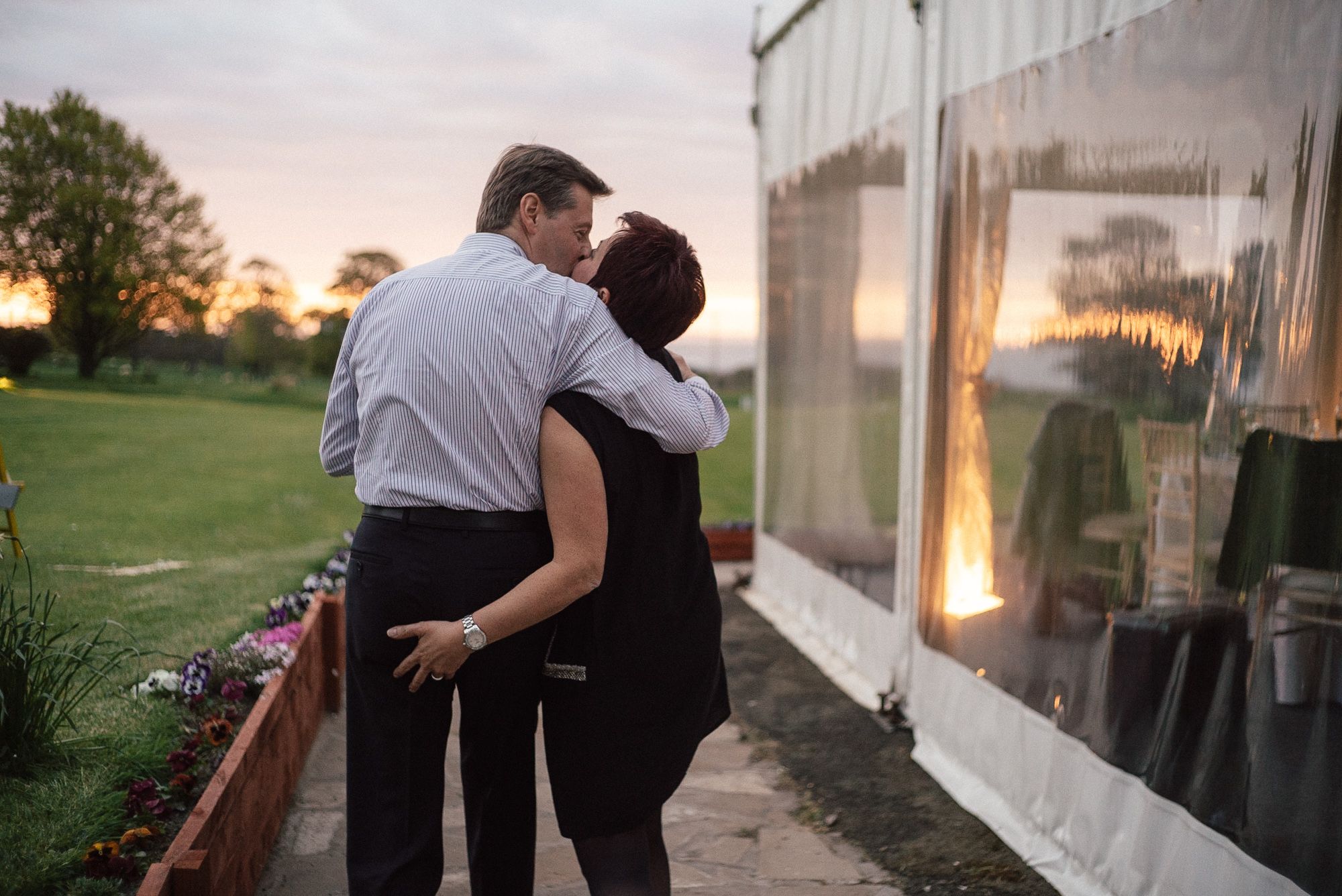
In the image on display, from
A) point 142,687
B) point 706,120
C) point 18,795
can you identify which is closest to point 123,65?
point 142,687

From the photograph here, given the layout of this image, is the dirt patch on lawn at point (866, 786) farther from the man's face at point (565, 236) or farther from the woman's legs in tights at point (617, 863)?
the man's face at point (565, 236)

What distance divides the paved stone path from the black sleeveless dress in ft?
3.41

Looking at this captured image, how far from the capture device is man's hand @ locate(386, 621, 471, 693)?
1613 mm

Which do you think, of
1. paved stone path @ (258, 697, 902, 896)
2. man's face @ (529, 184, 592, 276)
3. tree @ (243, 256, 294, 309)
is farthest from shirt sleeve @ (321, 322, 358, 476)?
tree @ (243, 256, 294, 309)

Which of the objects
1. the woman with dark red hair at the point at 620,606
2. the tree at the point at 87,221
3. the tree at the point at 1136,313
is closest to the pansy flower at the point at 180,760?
the woman with dark red hair at the point at 620,606

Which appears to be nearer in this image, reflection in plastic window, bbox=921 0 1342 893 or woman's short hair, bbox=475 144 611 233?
woman's short hair, bbox=475 144 611 233

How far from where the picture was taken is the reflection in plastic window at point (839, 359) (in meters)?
4.22

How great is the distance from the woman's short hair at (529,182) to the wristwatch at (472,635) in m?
0.66

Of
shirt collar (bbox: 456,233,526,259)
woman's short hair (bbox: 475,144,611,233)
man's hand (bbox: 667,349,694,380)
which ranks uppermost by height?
woman's short hair (bbox: 475,144,611,233)

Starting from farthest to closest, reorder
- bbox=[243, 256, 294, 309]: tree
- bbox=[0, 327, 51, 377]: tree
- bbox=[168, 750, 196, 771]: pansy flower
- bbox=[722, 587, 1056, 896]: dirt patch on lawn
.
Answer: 1. bbox=[243, 256, 294, 309]: tree
2. bbox=[0, 327, 51, 377]: tree
3. bbox=[722, 587, 1056, 896]: dirt patch on lawn
4. bbox=[168, 750, 196, 771]: pansy flower

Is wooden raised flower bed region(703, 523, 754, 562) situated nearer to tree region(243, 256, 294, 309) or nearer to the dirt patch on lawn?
the dirt patch on lawn

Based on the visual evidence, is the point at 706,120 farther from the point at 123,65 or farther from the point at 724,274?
the point at 123,65

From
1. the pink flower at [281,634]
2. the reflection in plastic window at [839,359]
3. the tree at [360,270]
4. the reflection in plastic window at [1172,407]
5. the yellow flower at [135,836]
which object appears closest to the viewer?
the reflection in plastic window at [1172,407]

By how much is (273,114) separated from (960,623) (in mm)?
5379
